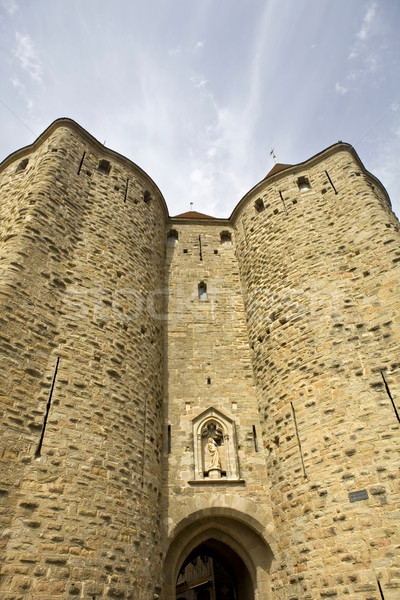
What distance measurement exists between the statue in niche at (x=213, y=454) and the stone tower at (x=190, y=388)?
25 mm

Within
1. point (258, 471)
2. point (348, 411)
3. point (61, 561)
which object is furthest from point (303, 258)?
point (61, 561)

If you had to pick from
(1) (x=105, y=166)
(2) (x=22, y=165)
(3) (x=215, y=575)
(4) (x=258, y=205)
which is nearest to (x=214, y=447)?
(4) (x=258, y=205)

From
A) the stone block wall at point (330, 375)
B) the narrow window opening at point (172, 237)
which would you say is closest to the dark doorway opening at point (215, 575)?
the stone block wall at point (330, 375)

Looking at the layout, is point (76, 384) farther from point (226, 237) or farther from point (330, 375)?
point (226, 237)

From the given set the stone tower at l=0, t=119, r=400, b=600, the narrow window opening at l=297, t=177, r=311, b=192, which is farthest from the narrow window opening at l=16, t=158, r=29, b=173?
the narrow window opening at l=297, t=177, r=311, b=192

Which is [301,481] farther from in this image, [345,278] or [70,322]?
[70,322]

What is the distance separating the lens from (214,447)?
777 cm

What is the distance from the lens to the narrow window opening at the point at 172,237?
1162cm

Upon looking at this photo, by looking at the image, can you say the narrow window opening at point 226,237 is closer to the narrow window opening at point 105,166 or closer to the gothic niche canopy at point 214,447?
the narrow window opening at point 105,166

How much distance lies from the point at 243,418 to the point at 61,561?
432cm

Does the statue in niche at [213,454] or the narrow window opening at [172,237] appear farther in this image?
the narrow window opening at [172,237]

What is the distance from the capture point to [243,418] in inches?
324

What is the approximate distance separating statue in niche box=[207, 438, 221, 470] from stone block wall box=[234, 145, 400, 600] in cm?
92

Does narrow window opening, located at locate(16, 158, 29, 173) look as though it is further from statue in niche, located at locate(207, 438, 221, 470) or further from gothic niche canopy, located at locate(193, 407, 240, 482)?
statue in niche, located at locate(207, 438, 221, 470)
